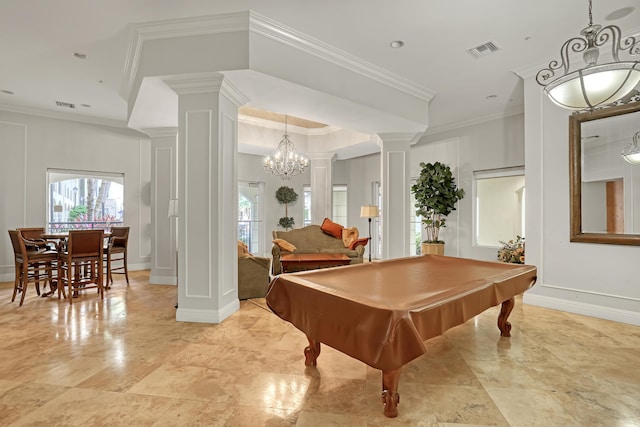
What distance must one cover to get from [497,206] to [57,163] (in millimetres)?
8546

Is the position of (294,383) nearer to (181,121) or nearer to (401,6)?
(181,121)

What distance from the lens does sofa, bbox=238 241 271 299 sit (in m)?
4.41

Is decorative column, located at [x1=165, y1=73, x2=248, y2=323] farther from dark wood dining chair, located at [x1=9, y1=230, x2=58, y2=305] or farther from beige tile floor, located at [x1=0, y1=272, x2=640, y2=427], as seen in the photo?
dark wood dining chair, located at [x1=9, y1=230, x2=58, y2=305]

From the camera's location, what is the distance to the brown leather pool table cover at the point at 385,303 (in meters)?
1.53

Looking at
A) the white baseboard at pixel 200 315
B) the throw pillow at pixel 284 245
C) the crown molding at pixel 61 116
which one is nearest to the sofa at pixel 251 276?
the white baseboard at pixel 200 315

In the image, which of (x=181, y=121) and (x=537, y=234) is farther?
(x=537, y=234)

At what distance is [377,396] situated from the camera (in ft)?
6.69

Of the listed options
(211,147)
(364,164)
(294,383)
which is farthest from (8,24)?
(364,164)

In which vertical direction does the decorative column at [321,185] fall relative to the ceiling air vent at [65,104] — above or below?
below

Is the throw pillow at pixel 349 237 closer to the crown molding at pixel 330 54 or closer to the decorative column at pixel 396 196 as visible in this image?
the decorative column at pixel 396 196

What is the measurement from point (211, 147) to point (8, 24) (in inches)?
92.7

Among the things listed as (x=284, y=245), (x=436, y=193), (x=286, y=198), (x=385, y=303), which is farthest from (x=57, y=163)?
(x=436, y=193)

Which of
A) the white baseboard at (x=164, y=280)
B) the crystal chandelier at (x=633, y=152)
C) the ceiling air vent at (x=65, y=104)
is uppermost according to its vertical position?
the ceiling air vent at (x=65, y=104)

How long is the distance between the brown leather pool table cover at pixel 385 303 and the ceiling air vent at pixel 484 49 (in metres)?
2.50
